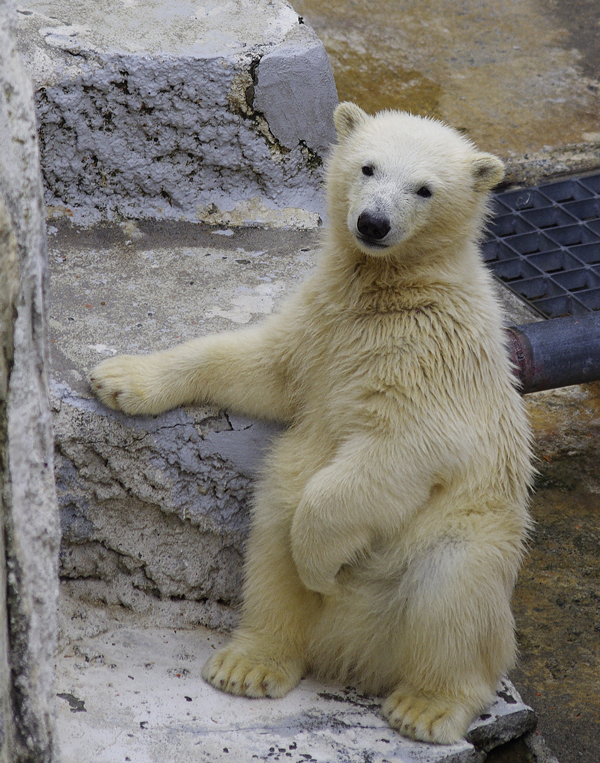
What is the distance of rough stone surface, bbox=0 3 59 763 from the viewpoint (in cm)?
150

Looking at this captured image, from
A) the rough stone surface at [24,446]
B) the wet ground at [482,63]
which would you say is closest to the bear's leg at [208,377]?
the rough stone surface at [24,446]

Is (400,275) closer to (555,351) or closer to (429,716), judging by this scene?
(555,351)

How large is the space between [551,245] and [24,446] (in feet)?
13.3

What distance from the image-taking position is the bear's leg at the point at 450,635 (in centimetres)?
250

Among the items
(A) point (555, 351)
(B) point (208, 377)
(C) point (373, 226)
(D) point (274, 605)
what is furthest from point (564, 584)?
(C) point (373, 226)

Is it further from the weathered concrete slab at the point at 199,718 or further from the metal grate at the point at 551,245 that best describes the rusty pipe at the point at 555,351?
the weathered concrete slab at the point at 199,718

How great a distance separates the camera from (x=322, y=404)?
8.93 feet

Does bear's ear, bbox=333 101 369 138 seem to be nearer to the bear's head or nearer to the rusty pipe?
the bear's head

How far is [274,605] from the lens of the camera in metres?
2.74

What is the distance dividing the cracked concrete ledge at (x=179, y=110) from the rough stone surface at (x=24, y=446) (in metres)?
2.06

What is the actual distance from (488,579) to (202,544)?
3.12 feet

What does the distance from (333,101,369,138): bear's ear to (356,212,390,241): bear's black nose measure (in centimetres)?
48

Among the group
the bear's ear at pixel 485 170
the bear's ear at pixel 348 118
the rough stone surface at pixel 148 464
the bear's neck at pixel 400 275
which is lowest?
the rough stone surface at pixel 148 464

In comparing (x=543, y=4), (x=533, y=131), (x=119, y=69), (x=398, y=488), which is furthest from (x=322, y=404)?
(x=543, y=4)
